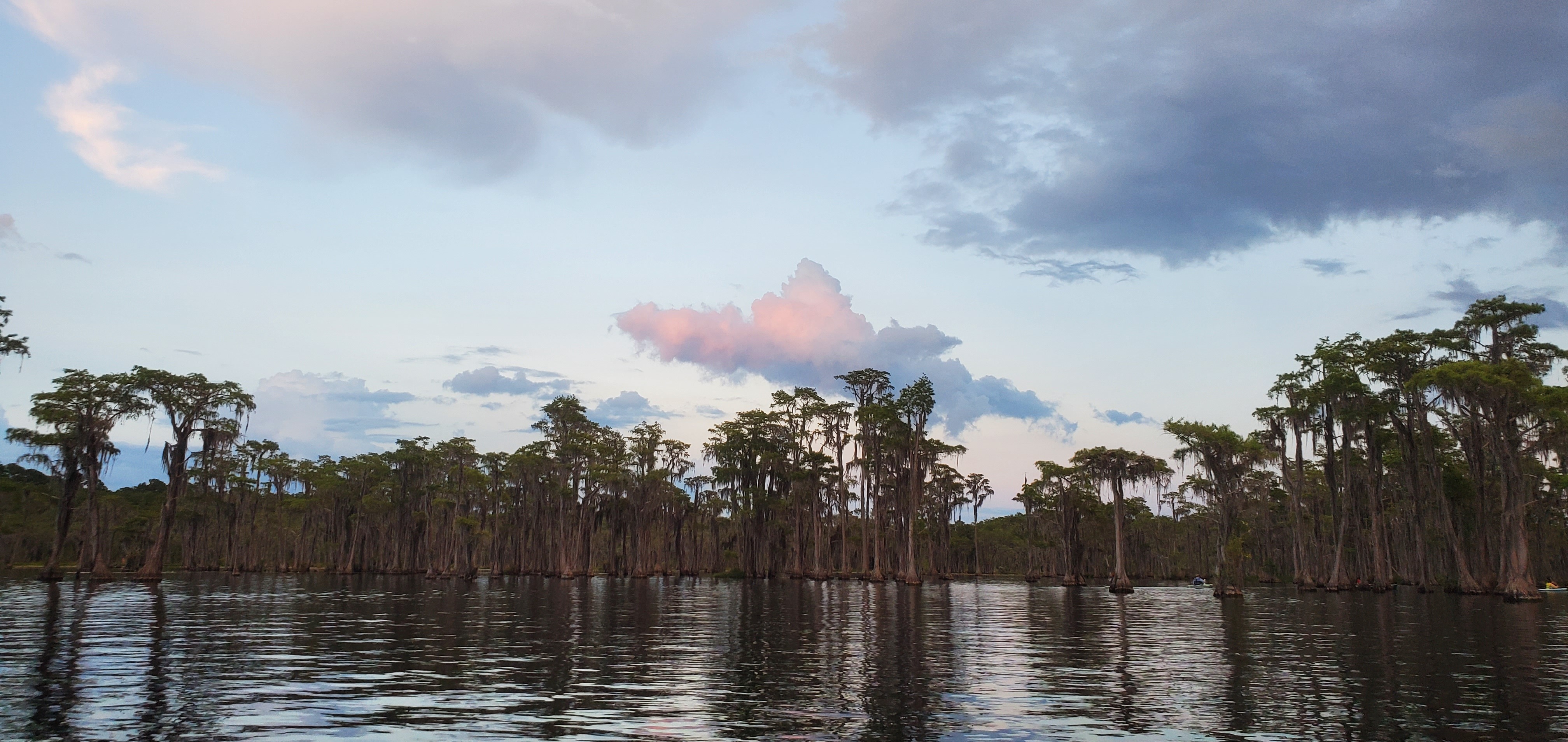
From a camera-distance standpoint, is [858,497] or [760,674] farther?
[858,497]

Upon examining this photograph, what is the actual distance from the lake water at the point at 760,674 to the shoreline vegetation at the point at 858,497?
77.1ft

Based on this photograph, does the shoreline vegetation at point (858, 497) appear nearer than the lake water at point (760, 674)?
No

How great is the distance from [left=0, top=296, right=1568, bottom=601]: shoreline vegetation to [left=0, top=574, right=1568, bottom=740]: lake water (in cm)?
2349

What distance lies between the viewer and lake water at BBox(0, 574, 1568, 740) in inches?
514

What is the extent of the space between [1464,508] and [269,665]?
311ft

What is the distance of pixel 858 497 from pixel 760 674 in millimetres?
91486

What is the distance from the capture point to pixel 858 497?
109688 millimetres

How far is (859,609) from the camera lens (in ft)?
140

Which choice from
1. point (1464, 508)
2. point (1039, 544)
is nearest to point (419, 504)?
point (1039, 544)

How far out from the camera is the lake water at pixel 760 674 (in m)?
13.0

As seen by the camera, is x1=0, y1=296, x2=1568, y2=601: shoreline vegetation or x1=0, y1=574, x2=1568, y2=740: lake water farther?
x1=0, y1=296, x2=1568, y2=601: shoreline vegetation

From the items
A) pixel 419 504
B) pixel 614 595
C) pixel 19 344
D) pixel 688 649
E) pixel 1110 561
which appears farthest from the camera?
pixel 1110 561

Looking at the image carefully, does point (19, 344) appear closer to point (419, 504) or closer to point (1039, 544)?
point (419, 504)

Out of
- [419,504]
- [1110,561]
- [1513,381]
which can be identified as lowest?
[1110,561]
